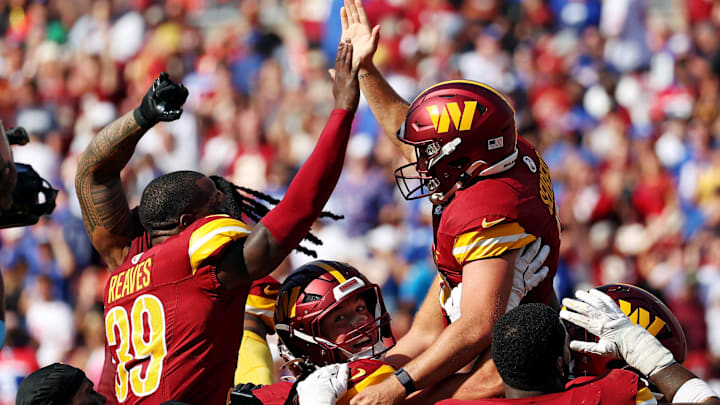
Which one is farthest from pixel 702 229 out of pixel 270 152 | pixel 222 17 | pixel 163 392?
pixel 222 17

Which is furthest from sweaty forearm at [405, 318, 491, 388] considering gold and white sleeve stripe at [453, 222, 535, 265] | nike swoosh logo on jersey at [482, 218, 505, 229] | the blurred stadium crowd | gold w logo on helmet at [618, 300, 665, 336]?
the blurred stadium crowd

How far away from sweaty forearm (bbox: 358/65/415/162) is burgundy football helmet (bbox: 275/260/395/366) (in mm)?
744

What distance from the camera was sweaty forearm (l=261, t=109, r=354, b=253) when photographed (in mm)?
3609

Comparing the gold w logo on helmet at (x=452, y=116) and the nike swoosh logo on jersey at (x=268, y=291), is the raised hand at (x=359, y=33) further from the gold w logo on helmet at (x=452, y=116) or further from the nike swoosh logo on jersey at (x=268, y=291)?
the nike swoosh logo on jersey at (x=268, y=291)

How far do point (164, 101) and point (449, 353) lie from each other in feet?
5.17

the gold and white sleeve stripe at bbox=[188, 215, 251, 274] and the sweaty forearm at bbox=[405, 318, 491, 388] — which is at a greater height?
the gold and white sleeve stripe at bbox=[188, 215, 251, 274]

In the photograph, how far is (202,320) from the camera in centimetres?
378

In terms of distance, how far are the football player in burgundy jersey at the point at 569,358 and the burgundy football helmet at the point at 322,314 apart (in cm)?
99

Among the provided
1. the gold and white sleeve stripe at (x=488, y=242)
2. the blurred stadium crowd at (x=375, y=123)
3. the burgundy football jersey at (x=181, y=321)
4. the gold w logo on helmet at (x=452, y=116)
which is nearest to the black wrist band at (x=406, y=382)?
the gold and white sleeve stripe at (x=488, y=242)

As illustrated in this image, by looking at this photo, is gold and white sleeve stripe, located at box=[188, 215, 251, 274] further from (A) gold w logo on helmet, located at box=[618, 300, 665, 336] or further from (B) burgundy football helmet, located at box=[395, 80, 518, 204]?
(A) gold w logo on helmet, located at box=[618, 300, 665, 336]

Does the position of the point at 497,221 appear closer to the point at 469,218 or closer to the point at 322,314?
the point at 469,218

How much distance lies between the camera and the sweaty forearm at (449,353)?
11.5 feet

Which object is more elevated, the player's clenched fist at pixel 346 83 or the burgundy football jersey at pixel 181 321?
the player's clenched fist at pixel 346 83

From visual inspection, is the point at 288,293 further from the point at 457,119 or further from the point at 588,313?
the point at 588,313
